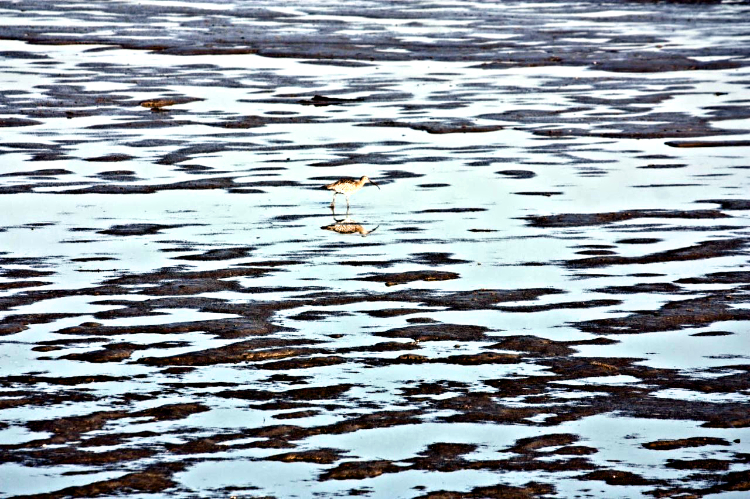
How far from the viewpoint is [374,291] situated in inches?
492

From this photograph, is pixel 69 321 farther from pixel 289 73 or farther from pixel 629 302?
pixel 289 73

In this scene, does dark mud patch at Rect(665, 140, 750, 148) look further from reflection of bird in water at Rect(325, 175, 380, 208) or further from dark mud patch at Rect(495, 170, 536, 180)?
reflection of bird in water at Rect(325, 175, 380, 208)

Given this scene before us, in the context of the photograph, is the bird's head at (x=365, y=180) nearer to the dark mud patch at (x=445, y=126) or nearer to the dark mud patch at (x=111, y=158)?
the dark mud patch at (x=111, y=158)

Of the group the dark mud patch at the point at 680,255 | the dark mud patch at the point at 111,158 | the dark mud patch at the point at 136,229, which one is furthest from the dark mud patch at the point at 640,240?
the dark mud patch at the point at 111,158

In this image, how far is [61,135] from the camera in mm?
21469

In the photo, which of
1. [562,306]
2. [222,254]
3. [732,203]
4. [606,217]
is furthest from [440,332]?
[732,203]

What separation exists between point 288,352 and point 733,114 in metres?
15.5

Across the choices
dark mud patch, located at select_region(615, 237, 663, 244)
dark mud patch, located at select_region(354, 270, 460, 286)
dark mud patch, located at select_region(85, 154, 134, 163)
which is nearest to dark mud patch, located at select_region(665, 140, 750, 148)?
dark mud patch, located at select_region(615, 237, 663, 244)

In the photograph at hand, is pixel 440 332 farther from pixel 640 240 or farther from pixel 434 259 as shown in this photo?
pixel 640 240

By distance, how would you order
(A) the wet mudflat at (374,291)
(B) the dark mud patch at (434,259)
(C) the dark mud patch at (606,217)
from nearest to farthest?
(A) the wet mudflat at (374,291) → (B) the dark mud patch at (434,259) → (C) the dark mud patch at (606,217)

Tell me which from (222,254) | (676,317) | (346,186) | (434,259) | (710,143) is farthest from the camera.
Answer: (710,143)

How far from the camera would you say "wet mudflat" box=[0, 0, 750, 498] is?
846 cm

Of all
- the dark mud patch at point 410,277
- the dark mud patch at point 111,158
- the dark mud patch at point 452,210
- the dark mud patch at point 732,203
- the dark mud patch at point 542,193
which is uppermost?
the dark mud patch at point 111,158

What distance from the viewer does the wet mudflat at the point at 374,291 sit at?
8461 mm
